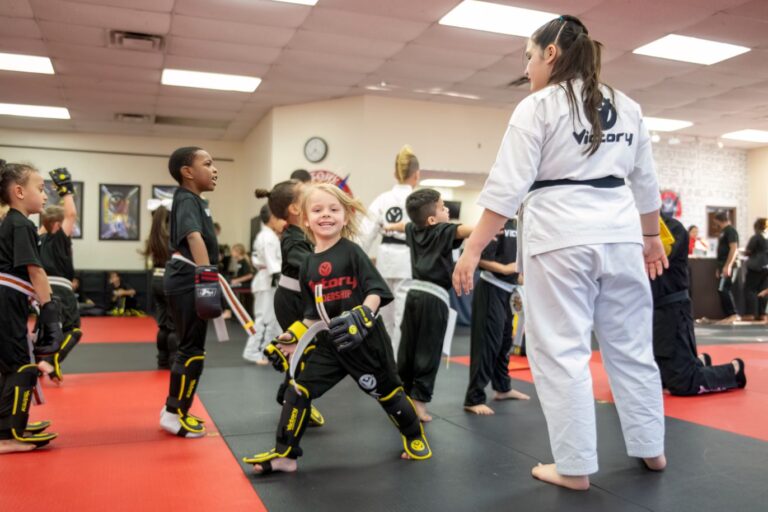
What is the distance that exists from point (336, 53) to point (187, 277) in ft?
16.2

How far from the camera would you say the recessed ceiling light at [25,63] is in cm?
770

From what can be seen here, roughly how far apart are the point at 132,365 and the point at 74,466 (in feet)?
10.4

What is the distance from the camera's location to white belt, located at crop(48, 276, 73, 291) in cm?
477

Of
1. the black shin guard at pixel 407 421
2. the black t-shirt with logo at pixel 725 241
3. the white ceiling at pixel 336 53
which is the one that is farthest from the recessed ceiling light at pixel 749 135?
the black shin guard at pixel 407 421

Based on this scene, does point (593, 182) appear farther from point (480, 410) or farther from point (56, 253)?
point (56, 253)

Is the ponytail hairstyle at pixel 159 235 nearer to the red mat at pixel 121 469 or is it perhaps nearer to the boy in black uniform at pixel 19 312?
the red mat at pixel 121 469

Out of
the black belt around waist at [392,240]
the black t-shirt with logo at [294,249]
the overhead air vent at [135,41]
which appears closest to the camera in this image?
the black t-shirt with logo at [294,249]

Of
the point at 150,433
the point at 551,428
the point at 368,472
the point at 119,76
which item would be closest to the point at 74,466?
the point at 150,433

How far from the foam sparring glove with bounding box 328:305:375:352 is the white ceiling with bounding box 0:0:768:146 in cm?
434

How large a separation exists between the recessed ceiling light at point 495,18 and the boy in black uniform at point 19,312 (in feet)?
14.3

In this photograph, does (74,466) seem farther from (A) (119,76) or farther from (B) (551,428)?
(A) (119,76)

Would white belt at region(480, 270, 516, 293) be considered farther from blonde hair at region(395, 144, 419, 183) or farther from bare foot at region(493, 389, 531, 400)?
blonde hair at region(395, 144, 419, 183)

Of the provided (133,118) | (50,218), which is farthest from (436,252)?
(133,118)

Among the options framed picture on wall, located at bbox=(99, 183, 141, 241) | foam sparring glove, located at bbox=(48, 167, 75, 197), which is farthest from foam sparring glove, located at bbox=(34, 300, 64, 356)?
framed picture on wall, located at bbox=(99, 183, 141, 241)
